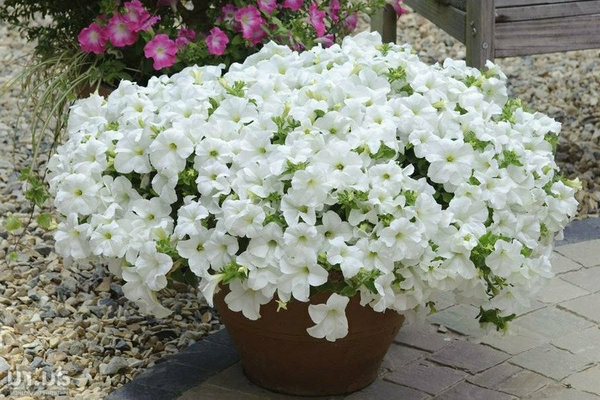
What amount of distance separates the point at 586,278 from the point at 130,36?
5.42 ft

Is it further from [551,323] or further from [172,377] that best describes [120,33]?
[551,323]

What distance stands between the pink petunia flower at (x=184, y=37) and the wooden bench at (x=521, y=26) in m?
1.02

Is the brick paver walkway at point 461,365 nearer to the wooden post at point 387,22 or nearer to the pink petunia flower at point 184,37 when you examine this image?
the pink petunia flower at point 184,37

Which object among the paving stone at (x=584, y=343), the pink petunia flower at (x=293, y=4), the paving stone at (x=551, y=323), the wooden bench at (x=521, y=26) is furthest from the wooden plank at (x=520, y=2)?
the paving stone at (x=584, y=343)

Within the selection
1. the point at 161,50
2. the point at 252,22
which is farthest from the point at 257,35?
the point at 161,50

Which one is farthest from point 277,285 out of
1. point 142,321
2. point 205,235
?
point 142,321

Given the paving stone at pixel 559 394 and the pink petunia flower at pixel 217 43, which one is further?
the pink petunia flower at pixel 217 43

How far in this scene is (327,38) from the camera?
3.60 m

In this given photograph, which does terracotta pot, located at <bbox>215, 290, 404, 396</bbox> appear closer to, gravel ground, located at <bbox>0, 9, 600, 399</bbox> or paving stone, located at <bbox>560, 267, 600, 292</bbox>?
gravel ground, located at <bbox>0, 9, 600, 399</bbox>

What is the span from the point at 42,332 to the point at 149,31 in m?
0.97

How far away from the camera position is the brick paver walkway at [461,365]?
288 cm

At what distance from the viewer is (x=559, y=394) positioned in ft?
9.45

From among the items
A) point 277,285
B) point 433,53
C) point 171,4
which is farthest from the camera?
point 433,53

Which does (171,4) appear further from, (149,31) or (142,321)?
(142,321)
